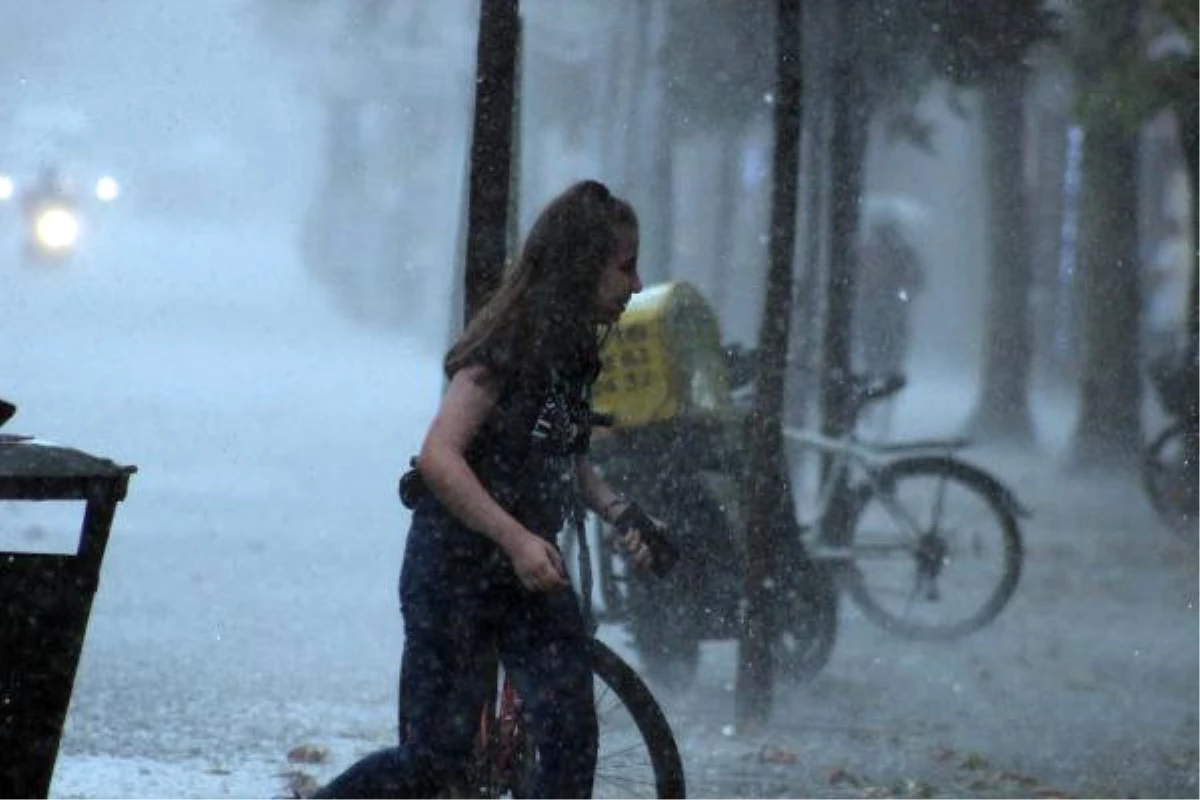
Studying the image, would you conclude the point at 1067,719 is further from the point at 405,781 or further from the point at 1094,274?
the point at 1094,274

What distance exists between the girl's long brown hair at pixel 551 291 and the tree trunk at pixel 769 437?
3679 mm

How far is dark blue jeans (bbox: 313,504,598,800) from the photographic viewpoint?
16.3 ft

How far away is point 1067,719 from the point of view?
927cm

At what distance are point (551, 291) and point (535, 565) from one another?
553 mm

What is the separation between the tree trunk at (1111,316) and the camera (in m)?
A: 21.9

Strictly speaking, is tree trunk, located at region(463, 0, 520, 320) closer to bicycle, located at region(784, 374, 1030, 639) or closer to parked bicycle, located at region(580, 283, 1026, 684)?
parked bicycle, located at region(580, 283, 1026, 684)

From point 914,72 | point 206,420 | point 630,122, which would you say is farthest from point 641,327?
point 630,122

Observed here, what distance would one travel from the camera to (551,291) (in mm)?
4910

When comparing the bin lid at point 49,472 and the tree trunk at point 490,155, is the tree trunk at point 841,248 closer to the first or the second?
the tree trunk at point 490,155

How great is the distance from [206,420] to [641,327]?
1808 centimetres

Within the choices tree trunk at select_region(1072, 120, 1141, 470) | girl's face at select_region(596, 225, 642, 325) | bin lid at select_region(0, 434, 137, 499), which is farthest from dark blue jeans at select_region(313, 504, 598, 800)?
tree trunk at select_region(1072, 120, 1141, 470)

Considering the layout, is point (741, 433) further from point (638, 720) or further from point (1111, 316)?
point (1111, 316)

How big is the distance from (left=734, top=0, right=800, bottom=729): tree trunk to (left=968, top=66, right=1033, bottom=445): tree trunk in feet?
50.9

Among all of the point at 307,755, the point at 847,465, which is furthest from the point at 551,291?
the point at 847,465
